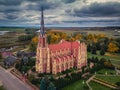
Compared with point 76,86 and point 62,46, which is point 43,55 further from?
point 76,86

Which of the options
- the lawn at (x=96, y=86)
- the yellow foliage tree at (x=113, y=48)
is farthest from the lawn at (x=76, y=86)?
the yellow foliage tree at (x=113, y=48)

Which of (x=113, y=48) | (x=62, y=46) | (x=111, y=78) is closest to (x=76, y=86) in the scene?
(x=111, y=78)

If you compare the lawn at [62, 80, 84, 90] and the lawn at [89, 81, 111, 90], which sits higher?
the lawn at [62, 80, 84, 90]

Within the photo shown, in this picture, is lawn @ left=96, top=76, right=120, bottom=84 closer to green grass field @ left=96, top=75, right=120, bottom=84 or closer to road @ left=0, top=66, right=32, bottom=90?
green grass field @ left=96, top=75, right=120, bottom=84

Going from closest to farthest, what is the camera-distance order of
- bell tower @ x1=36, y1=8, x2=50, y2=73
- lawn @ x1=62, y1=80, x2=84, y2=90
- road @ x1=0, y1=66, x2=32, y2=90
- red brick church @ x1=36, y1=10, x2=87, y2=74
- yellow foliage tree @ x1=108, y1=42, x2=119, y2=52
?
lawn @ x1=62, y1=80, x2=84, y2=90, road @ x1=0, y1=66, x2=32, y2=90, bell tower @ x1=36, y1=8, x2=50, y2=73, red brick church @ x1=36, y1=10, x2=87, y2=74, yellow foliage tree @ x1=108, y1=42, x2=119, y2=52

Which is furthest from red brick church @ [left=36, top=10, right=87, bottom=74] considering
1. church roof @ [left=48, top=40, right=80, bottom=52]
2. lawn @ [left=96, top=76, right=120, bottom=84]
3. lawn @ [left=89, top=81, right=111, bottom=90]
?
lawn @ [left=89, top=81, right=111, bottom=90]
